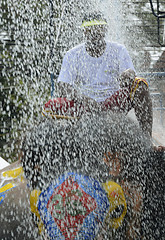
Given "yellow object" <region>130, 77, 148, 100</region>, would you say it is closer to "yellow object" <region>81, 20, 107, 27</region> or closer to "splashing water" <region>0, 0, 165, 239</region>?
"splashing water" <region>0, 0, 165, 239</region>

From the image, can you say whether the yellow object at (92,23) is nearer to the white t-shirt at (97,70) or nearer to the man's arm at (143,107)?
the white t-shirt at (97,70)

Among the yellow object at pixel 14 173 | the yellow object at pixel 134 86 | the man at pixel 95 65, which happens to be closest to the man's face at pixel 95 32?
the man at pixel 95 65

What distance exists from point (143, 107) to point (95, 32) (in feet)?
2.48

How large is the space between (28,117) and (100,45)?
2221mm

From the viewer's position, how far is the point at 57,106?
1.73 m

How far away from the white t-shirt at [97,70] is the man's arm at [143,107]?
13.8 inches

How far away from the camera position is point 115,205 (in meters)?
1.18

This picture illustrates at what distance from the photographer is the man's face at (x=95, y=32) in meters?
2.15

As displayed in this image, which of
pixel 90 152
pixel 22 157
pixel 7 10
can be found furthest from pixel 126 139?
pixel 7 10

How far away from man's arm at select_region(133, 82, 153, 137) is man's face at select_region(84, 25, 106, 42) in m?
0.63

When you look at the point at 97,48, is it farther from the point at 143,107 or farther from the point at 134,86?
the point at 143,107

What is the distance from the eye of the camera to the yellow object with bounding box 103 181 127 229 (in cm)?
117

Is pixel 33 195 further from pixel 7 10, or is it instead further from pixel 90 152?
pixel 7 10

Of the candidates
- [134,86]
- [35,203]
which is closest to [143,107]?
[134,86]
